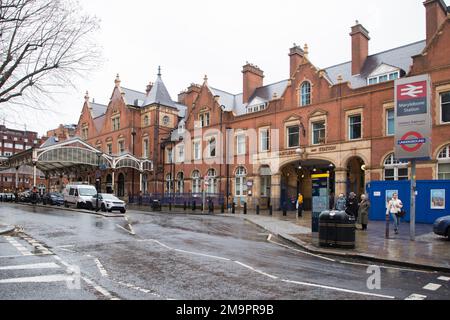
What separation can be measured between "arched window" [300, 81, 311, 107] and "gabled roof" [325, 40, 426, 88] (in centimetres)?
220

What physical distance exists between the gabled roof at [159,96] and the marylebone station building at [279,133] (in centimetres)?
19

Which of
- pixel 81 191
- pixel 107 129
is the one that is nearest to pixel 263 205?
pixel 81 191

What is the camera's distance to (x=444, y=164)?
77.8 ft

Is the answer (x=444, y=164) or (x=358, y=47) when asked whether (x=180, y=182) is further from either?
(x=444, y=164)

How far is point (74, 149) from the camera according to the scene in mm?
41781

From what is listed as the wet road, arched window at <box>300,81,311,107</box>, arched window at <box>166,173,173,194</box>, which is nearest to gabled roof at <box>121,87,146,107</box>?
arched window at <box>166,173,173,194</box>

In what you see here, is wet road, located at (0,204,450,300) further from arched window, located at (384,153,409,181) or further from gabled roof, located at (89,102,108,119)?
gabled roof, located at (89,102,108,119)

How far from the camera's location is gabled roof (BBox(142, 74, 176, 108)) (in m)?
48.9

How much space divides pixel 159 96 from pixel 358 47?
27013 mm

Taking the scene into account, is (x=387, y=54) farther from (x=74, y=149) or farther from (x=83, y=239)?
(x=74, y=149)

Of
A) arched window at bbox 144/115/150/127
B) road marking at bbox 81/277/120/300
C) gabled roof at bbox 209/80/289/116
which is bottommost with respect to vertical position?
road marking at bbox 81/277/120/300

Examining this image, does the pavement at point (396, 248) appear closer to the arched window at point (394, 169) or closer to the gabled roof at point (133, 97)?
the arched window at point (394, 169)

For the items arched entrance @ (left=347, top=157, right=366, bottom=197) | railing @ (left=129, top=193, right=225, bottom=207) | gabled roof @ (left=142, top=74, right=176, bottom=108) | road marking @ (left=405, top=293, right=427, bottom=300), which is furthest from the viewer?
gabled roof @ (left=142, top=74, right=176, bottom=108)
